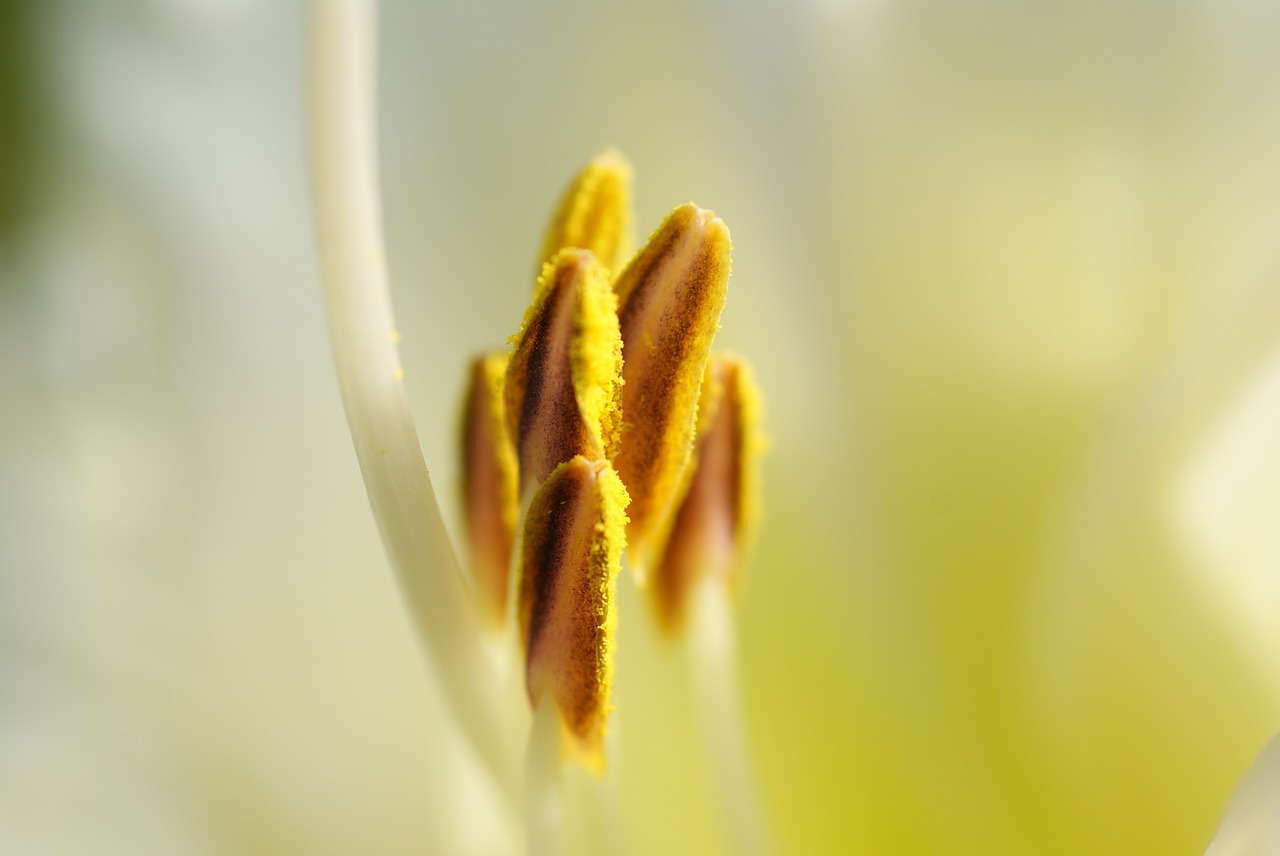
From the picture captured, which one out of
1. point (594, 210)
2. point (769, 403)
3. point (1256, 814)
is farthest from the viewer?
point (769, 403)

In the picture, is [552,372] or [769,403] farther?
[769,403]

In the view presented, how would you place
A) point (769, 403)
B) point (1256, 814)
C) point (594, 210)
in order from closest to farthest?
Result: point (1256, 814) < point (594, 210) < point (769, 403)

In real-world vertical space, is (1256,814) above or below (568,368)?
below

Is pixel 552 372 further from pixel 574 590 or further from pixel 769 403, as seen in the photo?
→ pixel 769 403

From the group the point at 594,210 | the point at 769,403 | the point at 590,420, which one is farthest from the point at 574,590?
the point at 769,403

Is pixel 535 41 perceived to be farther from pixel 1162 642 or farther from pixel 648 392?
pixel 1162 642

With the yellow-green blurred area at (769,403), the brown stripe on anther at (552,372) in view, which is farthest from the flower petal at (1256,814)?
the brown stripe on anther at (552,372)

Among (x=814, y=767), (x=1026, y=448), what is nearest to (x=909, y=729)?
(x=814, y=767)

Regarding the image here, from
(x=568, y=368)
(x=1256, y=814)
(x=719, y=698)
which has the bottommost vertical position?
(x=1256, y=814)
